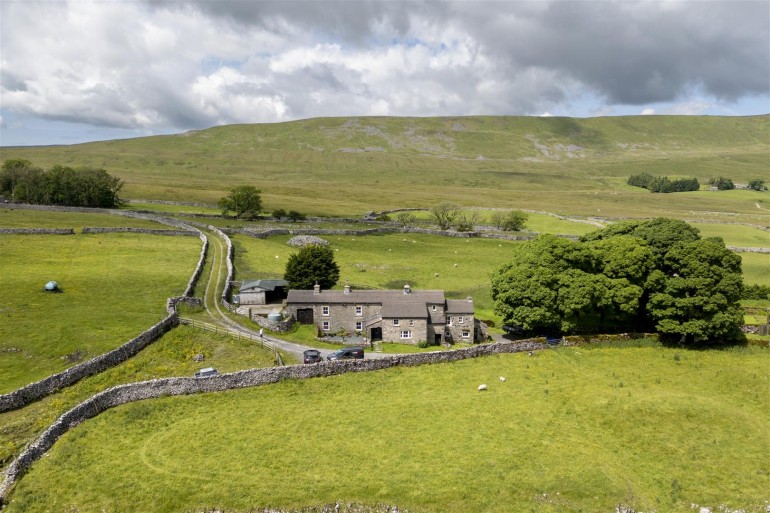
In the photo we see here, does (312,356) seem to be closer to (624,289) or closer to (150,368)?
(150,368)

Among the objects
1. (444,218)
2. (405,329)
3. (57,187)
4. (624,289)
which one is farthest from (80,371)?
(57,187)

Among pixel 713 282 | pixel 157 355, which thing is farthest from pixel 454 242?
pixel 157 355

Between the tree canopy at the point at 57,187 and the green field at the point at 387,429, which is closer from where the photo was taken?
the green field at the point at 387,429

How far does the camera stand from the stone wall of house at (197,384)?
81.1ft

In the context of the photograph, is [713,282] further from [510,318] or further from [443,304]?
[443,304]

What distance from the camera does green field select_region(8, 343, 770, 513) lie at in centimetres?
2331

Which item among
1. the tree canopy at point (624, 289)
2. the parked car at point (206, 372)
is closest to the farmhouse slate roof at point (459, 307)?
the tree canopy at point (624, 289)

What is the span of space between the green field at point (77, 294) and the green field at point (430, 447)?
12.3m

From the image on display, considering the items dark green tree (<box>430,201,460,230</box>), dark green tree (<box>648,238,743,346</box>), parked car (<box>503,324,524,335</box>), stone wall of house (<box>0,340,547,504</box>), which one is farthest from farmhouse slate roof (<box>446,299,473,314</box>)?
dark green tree (<box>430,201,460,230</box>)

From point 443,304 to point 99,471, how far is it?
32.5 meters

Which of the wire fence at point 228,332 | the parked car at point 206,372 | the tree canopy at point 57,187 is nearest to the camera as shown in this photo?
the parked car at point 206,372

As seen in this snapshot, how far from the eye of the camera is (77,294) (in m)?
50.6

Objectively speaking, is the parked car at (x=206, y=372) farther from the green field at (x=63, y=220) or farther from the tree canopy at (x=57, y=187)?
the tree canopy at (x=57, y=187)

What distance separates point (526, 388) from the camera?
36000 millimetres
